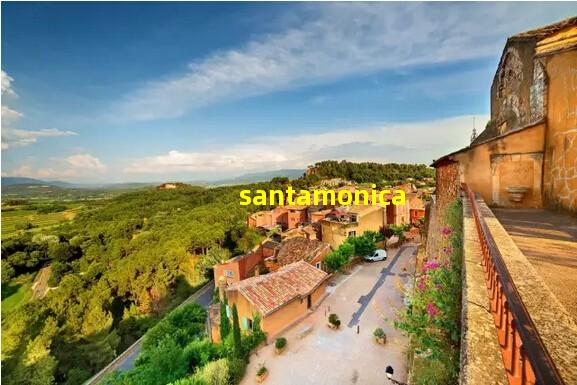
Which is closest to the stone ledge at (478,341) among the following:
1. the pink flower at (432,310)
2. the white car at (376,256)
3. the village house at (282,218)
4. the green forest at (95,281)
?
the pink flower at (432,310)

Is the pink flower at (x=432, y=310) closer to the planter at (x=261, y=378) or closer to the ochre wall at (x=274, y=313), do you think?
the planter at (x=261, y=378)

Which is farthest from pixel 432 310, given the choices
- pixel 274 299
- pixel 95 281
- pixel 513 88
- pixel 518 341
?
pixel 95 281

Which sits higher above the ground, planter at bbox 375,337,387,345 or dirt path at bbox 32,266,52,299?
planter at bbox 375,337,387,345

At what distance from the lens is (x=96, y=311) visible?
21469 mm

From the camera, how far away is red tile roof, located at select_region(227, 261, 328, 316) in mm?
13320

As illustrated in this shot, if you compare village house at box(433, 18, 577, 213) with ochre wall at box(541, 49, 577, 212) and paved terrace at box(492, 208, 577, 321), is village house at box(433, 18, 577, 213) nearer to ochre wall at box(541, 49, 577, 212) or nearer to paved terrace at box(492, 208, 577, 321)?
ochre wall at box(541, 49, 577, 212)

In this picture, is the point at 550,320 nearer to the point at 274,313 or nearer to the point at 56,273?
the point at 274,313

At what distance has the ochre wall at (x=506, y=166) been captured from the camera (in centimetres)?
635

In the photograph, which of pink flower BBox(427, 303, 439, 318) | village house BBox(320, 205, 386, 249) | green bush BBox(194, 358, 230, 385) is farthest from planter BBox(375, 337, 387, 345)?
village house BBox(320, 205, 386, 249)

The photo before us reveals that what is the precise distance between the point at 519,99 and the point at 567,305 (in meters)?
7.73

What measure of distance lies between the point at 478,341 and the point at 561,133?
6.17 m

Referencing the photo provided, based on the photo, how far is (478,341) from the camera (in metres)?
1.85

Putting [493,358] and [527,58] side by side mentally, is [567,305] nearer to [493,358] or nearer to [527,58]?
[493,358]

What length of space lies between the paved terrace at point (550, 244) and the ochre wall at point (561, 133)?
44cm
